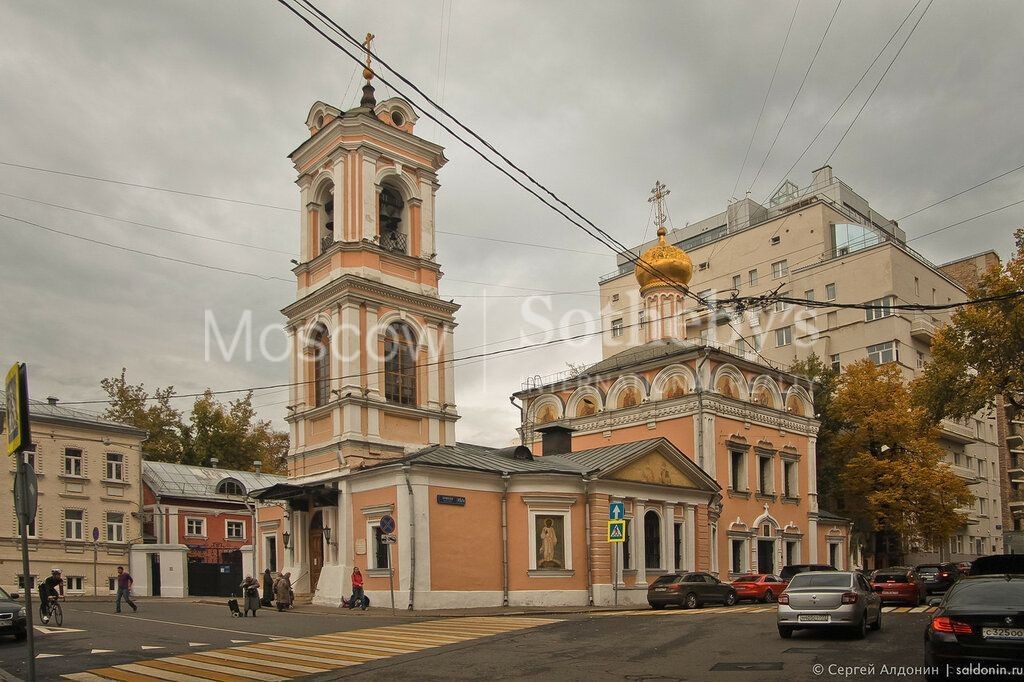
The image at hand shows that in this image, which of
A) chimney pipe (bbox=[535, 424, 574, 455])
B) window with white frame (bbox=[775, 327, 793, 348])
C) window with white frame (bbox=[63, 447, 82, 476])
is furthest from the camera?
window with white frame (bbox=[775, 327, 793, 348])

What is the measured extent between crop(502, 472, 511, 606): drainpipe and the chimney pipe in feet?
27.4

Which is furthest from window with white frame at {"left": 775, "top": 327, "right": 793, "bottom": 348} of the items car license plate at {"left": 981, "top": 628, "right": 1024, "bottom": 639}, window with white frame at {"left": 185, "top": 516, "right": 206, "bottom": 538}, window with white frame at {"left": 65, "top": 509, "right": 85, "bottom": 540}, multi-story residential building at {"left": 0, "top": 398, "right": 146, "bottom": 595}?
car license plate at {"left": 981, "top": 628, "right": 1024, "bottom": 639}

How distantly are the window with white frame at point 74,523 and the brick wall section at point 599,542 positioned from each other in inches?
1000

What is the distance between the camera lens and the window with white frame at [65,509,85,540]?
→ 42312 millimetres

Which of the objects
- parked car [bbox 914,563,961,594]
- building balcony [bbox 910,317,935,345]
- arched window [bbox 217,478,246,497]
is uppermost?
building balcony [bbox 910,317,935,345]

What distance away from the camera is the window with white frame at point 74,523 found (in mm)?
42312

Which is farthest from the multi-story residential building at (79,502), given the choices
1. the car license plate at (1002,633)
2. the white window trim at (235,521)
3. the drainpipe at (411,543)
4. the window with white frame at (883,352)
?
the window with white frame at (883,352)

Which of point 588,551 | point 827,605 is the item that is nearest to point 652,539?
point 588,551

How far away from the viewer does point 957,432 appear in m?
63.4

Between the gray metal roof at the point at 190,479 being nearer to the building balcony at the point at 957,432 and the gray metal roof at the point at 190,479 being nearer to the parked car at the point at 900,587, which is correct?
the parked car at the point at 900,587

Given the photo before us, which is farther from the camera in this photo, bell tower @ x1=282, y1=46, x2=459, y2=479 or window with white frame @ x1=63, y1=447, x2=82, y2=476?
window with white frame @ x1=63, y1=447, x2=82, y2=476

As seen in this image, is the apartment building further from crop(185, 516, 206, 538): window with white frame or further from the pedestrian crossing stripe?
the pedestrian crossing stripe

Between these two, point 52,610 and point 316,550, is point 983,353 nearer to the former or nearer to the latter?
point 316,550

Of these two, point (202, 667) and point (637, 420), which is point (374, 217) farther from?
point (202, 667)
